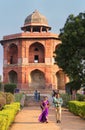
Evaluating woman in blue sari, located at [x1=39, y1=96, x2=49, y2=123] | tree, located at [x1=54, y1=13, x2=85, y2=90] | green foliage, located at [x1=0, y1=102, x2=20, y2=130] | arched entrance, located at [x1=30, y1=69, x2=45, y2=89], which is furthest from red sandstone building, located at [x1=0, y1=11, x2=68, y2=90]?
green foliage, located at [x1=0, y1=102, x2=20, y2=130]

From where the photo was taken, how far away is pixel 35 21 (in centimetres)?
5144

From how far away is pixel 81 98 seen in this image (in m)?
25.4

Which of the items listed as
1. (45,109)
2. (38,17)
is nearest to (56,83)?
(38,17)

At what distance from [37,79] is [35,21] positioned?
8.16 meters

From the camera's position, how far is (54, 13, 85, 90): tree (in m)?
25.2

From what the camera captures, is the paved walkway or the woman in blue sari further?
the woman in blue sari

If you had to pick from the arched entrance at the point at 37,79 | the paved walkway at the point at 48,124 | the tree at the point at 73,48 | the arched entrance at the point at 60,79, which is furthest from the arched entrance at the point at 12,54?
the paved walkway at the point at 48,124

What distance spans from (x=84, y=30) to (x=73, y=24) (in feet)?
3.80

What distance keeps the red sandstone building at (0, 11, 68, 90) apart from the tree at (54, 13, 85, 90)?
22.4 metres

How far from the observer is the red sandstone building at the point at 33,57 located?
4928 centimetres

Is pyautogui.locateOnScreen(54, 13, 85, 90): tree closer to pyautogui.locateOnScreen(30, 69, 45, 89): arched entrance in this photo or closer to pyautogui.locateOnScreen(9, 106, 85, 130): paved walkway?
pyautogui.locateOnScreen(9, 106, 85, 130): paved walkway

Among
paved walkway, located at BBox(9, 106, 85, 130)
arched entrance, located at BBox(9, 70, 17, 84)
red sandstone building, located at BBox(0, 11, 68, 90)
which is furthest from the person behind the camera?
arched entrance, located at BBox(9, 70, 17, 84)

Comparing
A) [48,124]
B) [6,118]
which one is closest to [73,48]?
[48,124]

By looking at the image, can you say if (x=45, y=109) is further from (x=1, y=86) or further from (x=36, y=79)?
(x=36, y=79)
